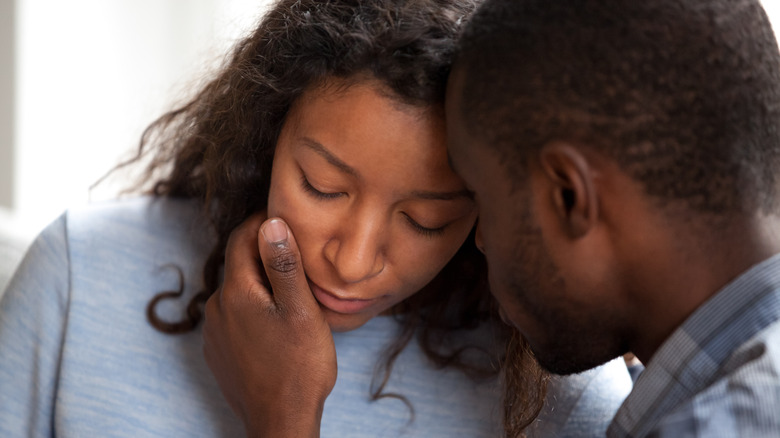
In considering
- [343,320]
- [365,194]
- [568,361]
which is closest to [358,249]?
[365,194]

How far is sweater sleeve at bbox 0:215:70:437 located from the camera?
1295 millimetres

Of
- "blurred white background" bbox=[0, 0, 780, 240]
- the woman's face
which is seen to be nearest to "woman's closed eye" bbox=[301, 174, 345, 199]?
the woman's face

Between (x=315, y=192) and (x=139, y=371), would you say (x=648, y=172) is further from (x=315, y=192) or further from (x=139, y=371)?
(x=139, y=371)

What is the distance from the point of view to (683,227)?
0.89 m

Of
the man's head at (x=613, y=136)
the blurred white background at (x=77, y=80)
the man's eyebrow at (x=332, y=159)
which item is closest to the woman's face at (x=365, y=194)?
the man's eyebrow at (x=332, y=159)

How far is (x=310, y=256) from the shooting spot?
1146mm

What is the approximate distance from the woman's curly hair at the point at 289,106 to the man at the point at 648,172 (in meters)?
0.14

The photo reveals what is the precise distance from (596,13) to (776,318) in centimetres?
39

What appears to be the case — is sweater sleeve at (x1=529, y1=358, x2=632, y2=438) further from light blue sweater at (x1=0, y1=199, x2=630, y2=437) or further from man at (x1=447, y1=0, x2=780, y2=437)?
man at (x1=447, y1=0, x2=780, y2=437)

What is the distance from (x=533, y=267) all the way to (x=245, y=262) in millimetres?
467

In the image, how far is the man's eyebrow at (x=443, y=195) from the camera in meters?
1.09

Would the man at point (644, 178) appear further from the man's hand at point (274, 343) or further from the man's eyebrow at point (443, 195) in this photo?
the man's hand at point (274, 343)

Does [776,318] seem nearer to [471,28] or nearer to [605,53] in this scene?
[605,53]

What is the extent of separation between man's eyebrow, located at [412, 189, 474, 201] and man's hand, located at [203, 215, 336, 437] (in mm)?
195
